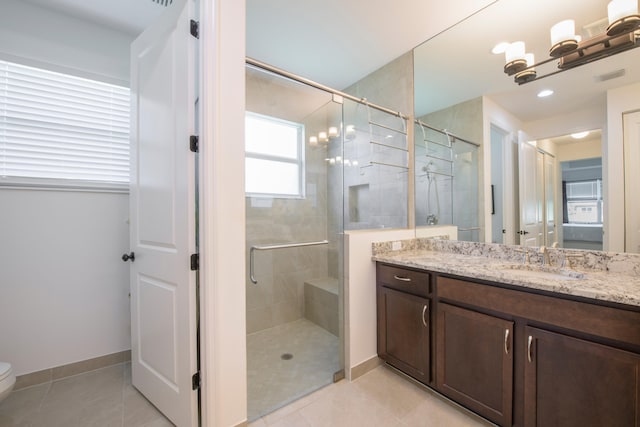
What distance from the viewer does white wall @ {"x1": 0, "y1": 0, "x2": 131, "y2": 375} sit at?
5.78 ft

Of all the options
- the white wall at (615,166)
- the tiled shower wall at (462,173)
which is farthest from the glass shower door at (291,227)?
the white wall at (615,166)

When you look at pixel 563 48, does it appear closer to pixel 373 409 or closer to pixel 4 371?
pixel 373 409

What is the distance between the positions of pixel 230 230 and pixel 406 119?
6.19 ft

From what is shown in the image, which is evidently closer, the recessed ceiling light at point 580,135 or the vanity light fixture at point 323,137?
the recessed ceiling light at point 580,135

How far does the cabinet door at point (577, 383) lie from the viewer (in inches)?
39.7

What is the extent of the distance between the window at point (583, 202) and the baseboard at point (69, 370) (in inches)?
131

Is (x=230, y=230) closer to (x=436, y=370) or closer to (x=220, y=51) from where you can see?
(x=220, y=51)

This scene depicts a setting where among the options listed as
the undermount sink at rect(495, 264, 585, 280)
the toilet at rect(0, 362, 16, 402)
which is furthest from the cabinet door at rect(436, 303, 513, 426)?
the toilet at rect(0, 362, 16, 402)

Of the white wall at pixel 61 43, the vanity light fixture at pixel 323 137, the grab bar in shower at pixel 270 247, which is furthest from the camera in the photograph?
the vanity light fixture at pixel 323 137

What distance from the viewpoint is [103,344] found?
80.2 inches

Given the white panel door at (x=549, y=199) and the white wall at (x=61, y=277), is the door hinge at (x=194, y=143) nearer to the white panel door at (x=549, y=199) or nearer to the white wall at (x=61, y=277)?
the white wall at (x=61, y=277)

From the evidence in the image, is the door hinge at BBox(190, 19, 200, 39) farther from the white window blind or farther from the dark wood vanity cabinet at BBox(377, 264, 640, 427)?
the dark wood vanity cabinet at BBox(377, 264, 640, 427)

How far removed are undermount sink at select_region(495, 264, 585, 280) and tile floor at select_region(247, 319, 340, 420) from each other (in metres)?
1.42

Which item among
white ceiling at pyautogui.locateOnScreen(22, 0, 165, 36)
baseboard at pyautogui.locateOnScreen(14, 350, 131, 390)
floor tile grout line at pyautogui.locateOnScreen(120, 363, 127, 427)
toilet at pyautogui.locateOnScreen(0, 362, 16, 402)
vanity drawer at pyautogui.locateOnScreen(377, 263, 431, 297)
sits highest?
white ceiling at pyautogui.locateOnScreen(22, 0, 165, 36)
